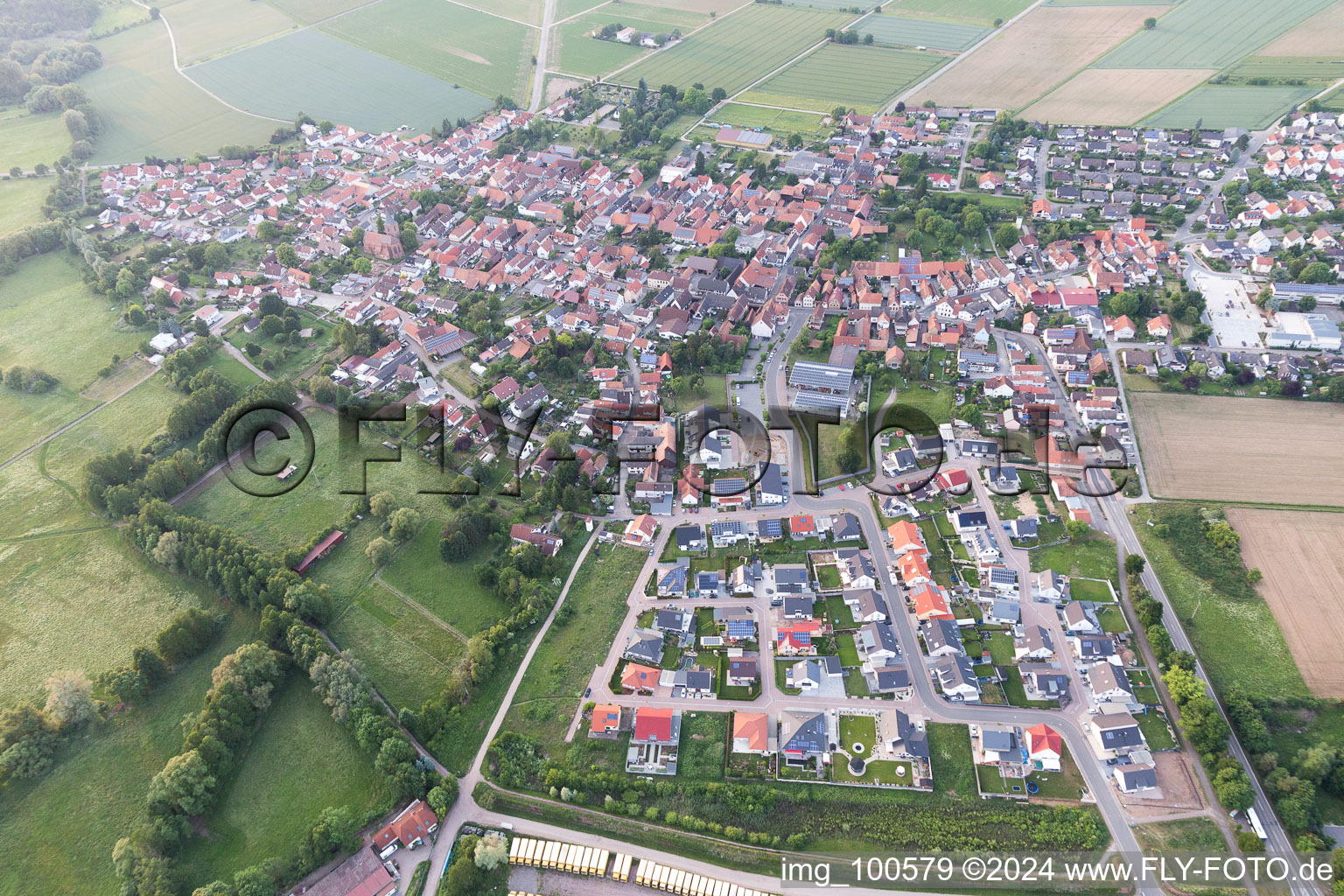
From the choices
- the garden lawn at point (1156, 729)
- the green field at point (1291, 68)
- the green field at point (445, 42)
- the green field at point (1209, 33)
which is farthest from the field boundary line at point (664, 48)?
the garden lawn at point (1156, 729)

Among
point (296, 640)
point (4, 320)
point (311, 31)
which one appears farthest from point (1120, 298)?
point (311, 31)

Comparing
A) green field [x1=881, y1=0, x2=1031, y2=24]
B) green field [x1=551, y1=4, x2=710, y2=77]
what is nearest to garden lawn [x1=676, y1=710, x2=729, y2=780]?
green field [x1=551, y1=4, x2=710, y2=77]

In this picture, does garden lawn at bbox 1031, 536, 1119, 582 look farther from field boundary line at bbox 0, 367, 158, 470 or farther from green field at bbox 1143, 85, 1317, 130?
green field at bbox 1143, 85, 1317, 130

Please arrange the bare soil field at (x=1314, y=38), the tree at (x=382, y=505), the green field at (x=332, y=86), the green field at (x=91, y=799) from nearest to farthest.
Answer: the green field at (x=91, y=799) < the tree at (x=382, y=505) < the bare soil field at (x=1314, y=38) < the green field at (x=332, y=86)

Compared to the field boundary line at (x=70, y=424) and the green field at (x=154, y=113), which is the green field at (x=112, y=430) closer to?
the field boundary line at (x=70, y=424)

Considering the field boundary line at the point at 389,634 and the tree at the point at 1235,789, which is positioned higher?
the tree at the point at 1235,789

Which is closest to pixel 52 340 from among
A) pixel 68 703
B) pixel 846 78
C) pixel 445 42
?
pixel 68 703

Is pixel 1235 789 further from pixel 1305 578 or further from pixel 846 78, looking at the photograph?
pixel 846 78
